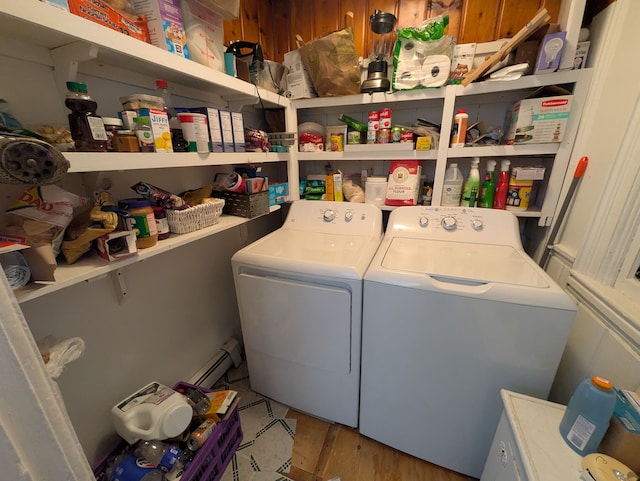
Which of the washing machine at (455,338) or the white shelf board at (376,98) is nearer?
the washing machine at (455,338)

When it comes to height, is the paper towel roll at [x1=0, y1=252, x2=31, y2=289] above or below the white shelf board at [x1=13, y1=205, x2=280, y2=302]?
above

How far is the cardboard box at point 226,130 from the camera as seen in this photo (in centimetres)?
111

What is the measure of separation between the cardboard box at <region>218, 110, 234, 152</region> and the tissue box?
0.56m

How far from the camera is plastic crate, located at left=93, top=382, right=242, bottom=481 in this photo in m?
0.98

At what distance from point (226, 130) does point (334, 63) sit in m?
0.72

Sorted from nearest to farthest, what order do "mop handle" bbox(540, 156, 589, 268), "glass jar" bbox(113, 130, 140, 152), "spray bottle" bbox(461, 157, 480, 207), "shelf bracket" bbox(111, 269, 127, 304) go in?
"glass jar" bbox(113, 130, 140, 152), "shelf bracket" bbox(111, 269, 127, 304), "mop handle" bbox(540, 156, 589, 268), "spray bottle" bbox(461, 157, 480, 207)

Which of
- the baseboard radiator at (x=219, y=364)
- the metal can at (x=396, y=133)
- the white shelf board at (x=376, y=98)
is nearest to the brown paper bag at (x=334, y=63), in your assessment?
the white shelf board at (x=376, y=98)

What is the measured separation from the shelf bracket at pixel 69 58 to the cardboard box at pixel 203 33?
14.0 inches

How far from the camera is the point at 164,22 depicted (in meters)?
0.84

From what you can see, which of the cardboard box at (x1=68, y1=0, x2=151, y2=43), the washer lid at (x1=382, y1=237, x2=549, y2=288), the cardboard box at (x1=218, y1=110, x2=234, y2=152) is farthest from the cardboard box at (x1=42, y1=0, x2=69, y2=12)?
the washer lid at (x1=382, y1=237, x2=549, y2=288)

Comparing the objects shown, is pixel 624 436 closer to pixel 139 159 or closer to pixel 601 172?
pixel 601 172

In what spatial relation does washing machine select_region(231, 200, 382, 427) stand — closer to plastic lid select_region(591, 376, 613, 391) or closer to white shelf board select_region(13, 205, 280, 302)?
white shelf board select_region(13, 205, 280, 302)

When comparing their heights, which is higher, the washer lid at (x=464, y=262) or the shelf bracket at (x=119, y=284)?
the washer lid at (x=464, y=262)

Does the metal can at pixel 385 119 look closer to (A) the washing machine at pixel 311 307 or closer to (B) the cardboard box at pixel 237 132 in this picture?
(A) the washing machine at pixel 311 307
